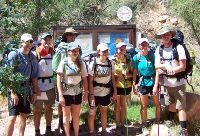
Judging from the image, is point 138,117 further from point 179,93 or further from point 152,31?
point 152,31

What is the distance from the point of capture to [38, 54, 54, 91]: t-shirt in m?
6.88

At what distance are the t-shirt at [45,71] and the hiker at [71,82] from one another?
53 cm

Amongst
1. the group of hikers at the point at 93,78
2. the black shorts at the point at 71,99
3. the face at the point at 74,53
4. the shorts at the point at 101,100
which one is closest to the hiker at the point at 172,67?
the group of hikers at the point at 93,78

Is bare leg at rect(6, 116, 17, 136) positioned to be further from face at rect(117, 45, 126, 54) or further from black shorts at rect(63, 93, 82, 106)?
face at rect(117, 45, 126, 54)

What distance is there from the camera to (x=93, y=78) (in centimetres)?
699

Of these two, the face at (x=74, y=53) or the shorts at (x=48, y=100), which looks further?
the shorts at (x=48, y=100)

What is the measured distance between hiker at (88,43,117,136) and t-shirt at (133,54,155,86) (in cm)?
55

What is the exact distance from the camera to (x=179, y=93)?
657 cm

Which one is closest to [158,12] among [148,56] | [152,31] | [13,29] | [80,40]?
[152,31]

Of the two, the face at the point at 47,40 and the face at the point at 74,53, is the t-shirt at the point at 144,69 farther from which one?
the face at the point at 47,40

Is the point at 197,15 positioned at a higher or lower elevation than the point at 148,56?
higher

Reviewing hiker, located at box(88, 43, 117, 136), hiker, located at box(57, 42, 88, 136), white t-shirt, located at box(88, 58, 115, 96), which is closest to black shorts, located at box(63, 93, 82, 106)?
hiker, located at box(57, 42, 88, 136)

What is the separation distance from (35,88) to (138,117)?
292 cm

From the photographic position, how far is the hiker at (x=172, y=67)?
6.34m
